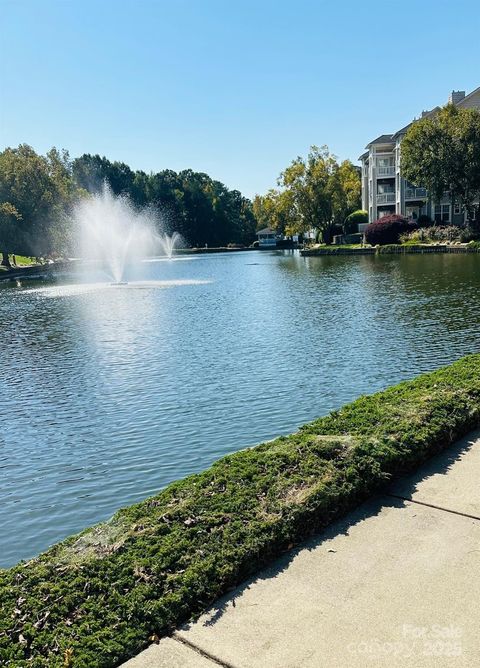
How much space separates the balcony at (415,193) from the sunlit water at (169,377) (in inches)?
1626

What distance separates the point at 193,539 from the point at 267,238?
365 feet

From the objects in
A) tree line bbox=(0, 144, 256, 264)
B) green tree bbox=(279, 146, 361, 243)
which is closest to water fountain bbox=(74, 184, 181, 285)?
tree line bbox=(0, 144, 256, 264)

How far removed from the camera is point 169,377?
12.2 meters

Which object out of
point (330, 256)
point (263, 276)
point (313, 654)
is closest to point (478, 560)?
point (313, 654)

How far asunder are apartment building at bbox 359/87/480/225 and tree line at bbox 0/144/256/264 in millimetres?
31908

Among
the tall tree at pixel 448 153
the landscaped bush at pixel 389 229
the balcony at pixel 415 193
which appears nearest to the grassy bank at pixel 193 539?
the tall tree at pixel 448 153

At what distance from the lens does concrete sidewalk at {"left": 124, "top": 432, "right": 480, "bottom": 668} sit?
3.16 meters

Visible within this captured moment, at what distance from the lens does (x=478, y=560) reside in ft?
13.0

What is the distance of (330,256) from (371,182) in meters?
15.6

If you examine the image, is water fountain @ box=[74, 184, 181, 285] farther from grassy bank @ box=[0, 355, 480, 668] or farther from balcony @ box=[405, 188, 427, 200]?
grassy bank @ box=[0, 355, 480, 668]

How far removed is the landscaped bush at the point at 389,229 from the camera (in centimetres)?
5500

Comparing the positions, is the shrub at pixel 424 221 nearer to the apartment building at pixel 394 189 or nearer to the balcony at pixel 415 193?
the apartment building at pixel 394 189

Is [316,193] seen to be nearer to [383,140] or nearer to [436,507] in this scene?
[383,140]

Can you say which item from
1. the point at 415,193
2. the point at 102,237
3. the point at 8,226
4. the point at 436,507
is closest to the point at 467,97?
the point at 415,193
